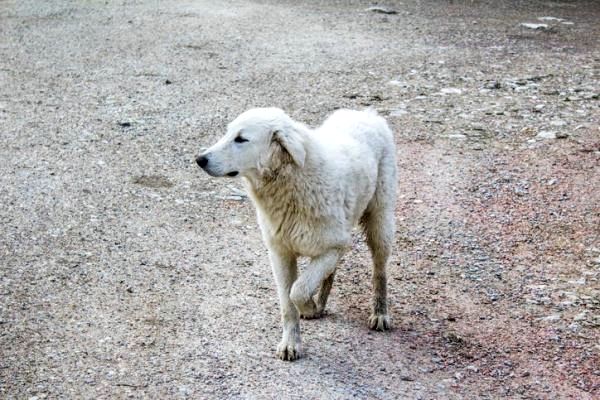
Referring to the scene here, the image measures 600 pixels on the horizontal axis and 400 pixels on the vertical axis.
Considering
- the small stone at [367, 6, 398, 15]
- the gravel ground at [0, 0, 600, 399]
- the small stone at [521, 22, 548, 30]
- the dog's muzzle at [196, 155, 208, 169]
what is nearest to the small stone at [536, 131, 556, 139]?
the gravel ground at [0, 0, 600, 399]

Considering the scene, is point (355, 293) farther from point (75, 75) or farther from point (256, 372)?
point (75, 75)

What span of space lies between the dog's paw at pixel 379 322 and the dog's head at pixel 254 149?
1.30 meters

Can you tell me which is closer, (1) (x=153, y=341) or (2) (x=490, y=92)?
(1) (x=153, y=341)

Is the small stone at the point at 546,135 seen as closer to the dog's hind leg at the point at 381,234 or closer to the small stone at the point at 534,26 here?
the dog's hind leg at the point at 381,234

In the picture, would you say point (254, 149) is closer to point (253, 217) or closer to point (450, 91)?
point (253, 217)

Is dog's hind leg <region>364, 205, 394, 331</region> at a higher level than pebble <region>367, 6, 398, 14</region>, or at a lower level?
higher

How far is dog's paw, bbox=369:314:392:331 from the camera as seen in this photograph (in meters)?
6.04

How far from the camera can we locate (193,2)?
1583 centimetres

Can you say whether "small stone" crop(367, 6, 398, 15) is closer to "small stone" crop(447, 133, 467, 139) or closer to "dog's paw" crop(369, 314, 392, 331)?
"small stone" crop(447, 133, 467, 139)

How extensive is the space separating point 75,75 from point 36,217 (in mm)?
4511

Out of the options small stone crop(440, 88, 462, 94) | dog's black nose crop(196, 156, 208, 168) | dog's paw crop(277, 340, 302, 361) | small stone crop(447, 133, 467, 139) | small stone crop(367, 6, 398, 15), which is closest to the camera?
dog's black nose crop(196, 156, 208, 168)

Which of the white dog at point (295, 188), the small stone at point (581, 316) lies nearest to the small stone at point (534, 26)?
the small stone at point (581, 316)

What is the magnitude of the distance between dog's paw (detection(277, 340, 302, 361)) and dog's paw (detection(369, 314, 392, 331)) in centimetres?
73

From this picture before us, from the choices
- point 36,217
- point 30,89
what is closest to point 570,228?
point 36,217
